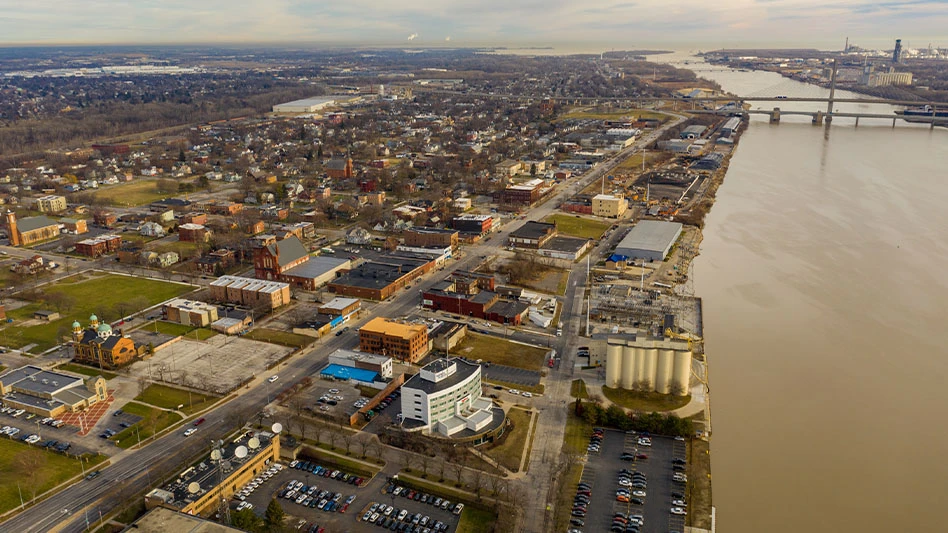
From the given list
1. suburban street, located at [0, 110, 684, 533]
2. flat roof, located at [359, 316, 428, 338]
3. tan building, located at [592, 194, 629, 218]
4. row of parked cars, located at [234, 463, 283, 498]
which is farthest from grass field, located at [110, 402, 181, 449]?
tan building, located at [592, 194, 629, 218]

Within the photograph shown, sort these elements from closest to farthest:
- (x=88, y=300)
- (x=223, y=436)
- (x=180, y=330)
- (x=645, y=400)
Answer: (x=223, y=436)
(x=645, y=400)
(x=180, y=330)
(x=88, y=300)

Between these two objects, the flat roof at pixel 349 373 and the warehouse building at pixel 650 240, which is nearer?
the flat roof at pixel 349 373

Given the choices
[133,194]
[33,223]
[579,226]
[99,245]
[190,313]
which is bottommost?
[190,313]

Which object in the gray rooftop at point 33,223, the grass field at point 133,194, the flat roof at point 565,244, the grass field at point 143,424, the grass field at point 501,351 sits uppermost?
the gray rooftop at point 33,223

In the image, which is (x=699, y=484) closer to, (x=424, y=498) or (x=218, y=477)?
(x=424, y=498)

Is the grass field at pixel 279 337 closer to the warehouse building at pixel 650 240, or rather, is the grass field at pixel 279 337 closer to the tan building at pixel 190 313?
the tan building at pixel 190 313

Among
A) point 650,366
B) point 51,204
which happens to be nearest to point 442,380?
point 650,366

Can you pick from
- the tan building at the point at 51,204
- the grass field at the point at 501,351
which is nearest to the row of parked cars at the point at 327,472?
the grass field at the point at 501,351
